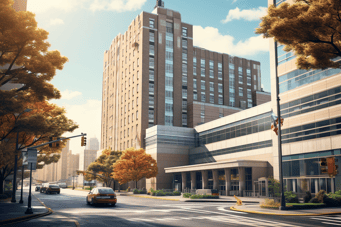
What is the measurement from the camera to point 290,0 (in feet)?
136

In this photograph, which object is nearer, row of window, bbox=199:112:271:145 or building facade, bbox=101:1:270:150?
row of window, bbox=199:112:271:145

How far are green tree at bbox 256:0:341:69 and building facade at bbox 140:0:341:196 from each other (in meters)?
11.4

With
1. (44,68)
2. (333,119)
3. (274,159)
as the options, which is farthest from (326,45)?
(274,159)

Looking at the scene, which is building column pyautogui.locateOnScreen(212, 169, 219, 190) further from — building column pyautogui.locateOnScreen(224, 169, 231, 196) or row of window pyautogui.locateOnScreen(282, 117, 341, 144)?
row of window pyautogui.locateOnScreen(282, 117, 341, 144)

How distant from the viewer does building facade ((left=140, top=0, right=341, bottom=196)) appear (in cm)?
3681

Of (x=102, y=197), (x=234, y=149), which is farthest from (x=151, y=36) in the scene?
(x=102, y=197)

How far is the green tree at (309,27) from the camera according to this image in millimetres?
15570

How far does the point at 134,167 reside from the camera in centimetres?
6112

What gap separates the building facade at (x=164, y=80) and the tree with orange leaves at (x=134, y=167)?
46.4 feet

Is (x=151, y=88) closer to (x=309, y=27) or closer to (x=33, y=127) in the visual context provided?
(x=33, y=127)

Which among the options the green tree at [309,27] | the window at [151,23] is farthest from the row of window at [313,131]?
the window at [151,23]

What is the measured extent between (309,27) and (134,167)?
4924 centimetres

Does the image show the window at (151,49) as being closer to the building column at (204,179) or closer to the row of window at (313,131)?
the building column at (204,179)

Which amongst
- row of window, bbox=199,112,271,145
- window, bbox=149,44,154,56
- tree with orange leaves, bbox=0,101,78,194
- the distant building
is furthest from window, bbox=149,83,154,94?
tree with orange leaves, bbox=0,101,78,194
